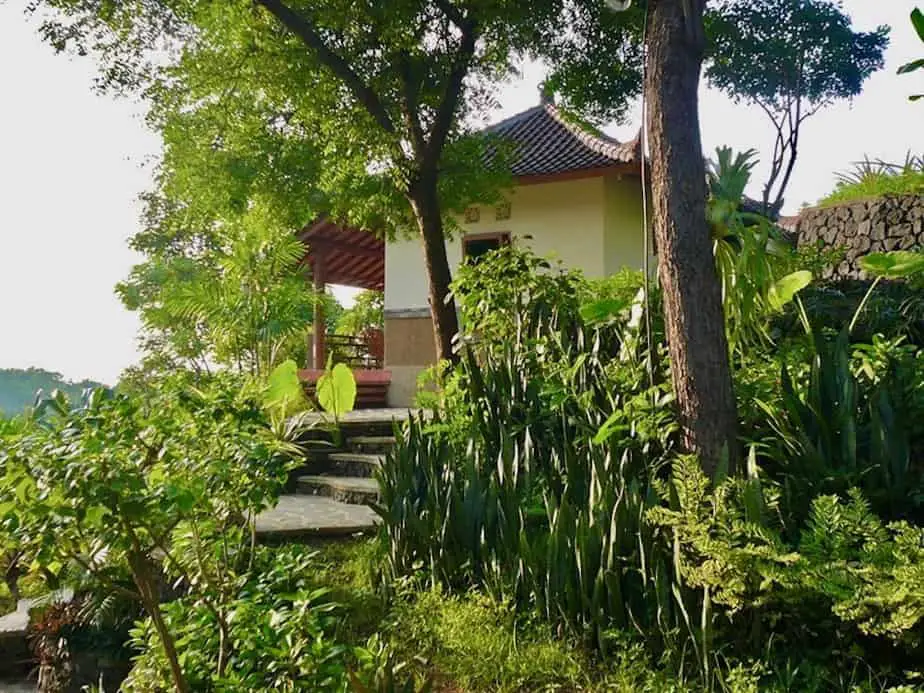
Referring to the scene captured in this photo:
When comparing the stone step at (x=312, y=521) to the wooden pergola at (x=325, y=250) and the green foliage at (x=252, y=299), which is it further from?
the wooden pergola at (x=325, y=250)

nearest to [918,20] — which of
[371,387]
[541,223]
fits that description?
[541,223]

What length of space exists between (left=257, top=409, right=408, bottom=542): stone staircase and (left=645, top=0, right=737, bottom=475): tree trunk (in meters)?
2.09

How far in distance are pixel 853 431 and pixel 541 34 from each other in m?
6.91

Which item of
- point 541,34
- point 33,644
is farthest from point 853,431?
point 541,34

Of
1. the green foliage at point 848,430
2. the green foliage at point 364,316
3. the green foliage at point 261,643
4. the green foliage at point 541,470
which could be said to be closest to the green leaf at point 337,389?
the green foliage at point 541,470

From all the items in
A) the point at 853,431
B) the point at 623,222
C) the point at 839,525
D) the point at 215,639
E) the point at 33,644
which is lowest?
the point at 33,644

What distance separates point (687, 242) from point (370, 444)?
4380 millimetres

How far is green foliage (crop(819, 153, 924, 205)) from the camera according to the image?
5.94 m

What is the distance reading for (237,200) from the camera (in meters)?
8.89

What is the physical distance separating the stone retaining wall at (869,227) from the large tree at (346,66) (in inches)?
149

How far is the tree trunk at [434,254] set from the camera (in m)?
7.01

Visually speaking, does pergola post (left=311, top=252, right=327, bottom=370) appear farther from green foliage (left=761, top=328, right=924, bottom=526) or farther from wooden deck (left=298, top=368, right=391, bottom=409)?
green foliage (left=761, top=328, right=924, bottom=526)

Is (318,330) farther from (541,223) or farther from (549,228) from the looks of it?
(549,228)

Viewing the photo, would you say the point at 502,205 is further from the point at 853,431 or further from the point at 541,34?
the point at 853,431
